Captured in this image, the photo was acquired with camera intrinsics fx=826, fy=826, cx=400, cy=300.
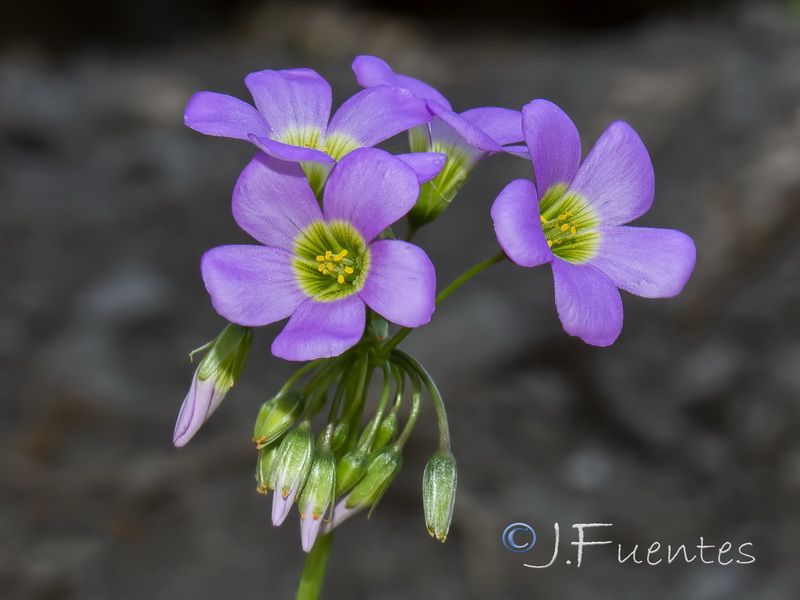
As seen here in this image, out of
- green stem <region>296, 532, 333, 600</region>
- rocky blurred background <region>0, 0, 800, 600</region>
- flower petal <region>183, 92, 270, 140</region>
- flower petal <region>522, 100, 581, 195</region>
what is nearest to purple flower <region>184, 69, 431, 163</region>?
flower petal <region>183, 92, 270, 140</region>

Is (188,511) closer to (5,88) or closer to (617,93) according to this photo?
(5,88)

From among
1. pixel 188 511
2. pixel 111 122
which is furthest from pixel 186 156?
pixel 188 511

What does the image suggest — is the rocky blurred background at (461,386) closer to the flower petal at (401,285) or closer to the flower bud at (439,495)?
the flower bud at (439,495)

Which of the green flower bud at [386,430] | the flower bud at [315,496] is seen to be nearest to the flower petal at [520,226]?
the green flower bud at [386,430]

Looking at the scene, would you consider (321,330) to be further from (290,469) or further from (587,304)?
(587,304)

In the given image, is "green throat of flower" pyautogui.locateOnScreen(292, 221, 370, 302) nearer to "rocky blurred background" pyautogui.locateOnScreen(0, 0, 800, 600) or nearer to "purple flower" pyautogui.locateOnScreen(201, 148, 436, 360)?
"purple flower" pyautogui.locateOnScreen(201, 148, 436, 360)

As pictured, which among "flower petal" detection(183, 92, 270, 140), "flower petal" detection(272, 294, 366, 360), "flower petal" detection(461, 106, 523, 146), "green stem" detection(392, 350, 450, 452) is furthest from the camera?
"flower petal" detection(461, 106, 523, 146)

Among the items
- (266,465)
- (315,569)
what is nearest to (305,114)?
(266,465)
